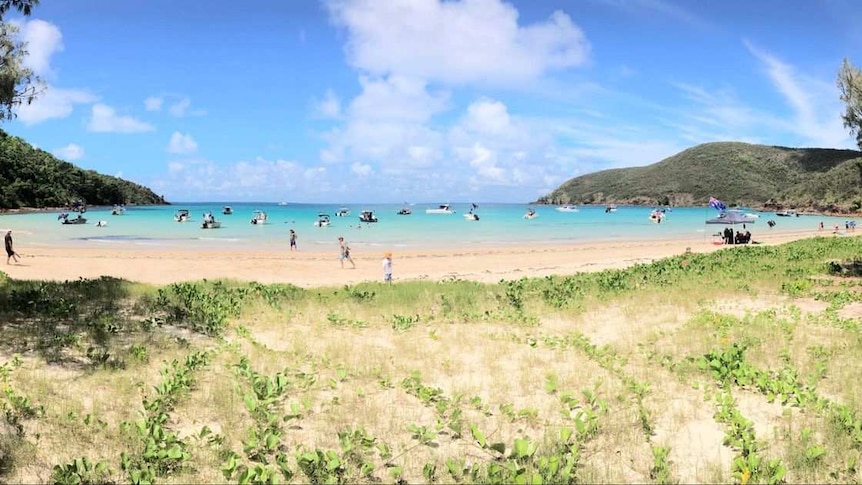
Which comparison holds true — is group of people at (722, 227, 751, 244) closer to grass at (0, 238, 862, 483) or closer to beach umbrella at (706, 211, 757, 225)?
beach umbrella at (706, 211, 757, 225)

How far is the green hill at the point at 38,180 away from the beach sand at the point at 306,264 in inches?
3304

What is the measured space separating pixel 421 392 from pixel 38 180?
152073 millimetres

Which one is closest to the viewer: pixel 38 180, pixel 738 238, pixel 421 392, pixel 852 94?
pixel 421 392

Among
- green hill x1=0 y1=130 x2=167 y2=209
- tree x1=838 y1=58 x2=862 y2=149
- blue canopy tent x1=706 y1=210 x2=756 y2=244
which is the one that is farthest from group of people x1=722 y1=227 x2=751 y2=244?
green hill x1=0 y1=130 x2=167 y2=209

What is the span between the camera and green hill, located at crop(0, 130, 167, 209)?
389ft

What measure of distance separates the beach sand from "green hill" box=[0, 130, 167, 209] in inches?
3304

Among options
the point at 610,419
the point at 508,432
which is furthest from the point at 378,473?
the point at 610,419

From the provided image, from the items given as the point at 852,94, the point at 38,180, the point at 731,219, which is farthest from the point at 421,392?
the point at 38,180

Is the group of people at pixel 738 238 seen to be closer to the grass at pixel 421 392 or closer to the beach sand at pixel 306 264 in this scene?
the beach sand at pixel 306 264

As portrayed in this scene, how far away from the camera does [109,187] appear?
174875 millimetres

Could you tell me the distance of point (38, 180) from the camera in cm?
12925

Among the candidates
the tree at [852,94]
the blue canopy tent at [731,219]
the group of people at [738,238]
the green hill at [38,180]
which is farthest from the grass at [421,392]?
the green hill at [38,180]

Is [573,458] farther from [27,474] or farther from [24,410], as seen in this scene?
[24,410]

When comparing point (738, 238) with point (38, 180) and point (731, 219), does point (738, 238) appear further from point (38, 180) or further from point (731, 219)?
point (38, 180)
